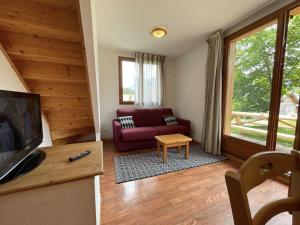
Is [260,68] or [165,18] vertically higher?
[165,18]

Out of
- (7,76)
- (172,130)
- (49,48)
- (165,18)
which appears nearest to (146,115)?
(172,130)

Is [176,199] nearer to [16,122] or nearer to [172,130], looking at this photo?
[16,122]

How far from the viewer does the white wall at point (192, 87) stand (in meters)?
3.35

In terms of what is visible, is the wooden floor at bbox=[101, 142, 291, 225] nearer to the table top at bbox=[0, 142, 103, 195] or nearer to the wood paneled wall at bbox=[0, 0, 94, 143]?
the table top at bbox=[0, 142, 103, 195]

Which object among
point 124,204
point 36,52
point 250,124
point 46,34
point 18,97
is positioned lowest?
point 124,204

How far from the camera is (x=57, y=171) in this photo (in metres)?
0.80

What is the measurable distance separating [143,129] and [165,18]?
2.06 metres

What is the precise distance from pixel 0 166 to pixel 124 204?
1191 mm

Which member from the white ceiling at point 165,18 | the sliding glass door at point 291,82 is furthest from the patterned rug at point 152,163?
the white ceiling at point 165,18

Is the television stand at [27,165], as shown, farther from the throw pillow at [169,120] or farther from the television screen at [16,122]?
the throw pillow at [169,120]

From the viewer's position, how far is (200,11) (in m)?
2.08

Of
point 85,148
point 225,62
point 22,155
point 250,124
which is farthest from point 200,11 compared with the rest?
point 22,155

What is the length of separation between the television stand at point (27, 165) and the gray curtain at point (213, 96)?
8.72 ft

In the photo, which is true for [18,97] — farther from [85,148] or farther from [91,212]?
[91,212]
